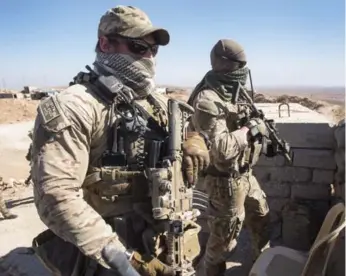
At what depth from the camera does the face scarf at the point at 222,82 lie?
135 inches

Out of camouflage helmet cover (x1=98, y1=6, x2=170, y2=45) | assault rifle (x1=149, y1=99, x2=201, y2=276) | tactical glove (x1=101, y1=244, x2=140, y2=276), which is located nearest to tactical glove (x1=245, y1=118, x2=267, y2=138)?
assault rifle (x1=149, y1=99, x2=201, y2=276)

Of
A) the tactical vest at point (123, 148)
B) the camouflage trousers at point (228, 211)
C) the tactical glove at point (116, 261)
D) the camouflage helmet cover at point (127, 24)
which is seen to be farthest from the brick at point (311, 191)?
the tactical glove at point (116, 261)

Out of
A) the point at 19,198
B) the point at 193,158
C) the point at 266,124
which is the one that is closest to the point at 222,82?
the point at 266,124

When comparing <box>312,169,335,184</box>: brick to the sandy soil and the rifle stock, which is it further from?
the sandy soil

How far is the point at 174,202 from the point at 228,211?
1.55 meters

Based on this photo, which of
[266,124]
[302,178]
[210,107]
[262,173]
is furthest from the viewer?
[262,173]

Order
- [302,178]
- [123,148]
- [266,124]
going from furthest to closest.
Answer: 1. [302,178]
2. [266,124]
3. [123,148]

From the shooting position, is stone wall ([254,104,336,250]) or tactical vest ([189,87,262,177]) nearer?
tactical vest ([189,87,262,177])

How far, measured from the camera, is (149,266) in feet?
6.29

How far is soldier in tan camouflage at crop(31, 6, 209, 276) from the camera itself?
1.78m

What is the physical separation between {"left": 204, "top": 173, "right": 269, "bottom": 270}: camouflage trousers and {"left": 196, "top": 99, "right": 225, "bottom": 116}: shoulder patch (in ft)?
1.84

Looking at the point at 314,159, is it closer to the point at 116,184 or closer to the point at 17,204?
the point at 116,184

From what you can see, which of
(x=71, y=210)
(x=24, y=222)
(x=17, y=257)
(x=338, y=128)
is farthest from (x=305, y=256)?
(x=24, y=222)

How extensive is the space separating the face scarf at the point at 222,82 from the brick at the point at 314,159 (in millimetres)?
1112
